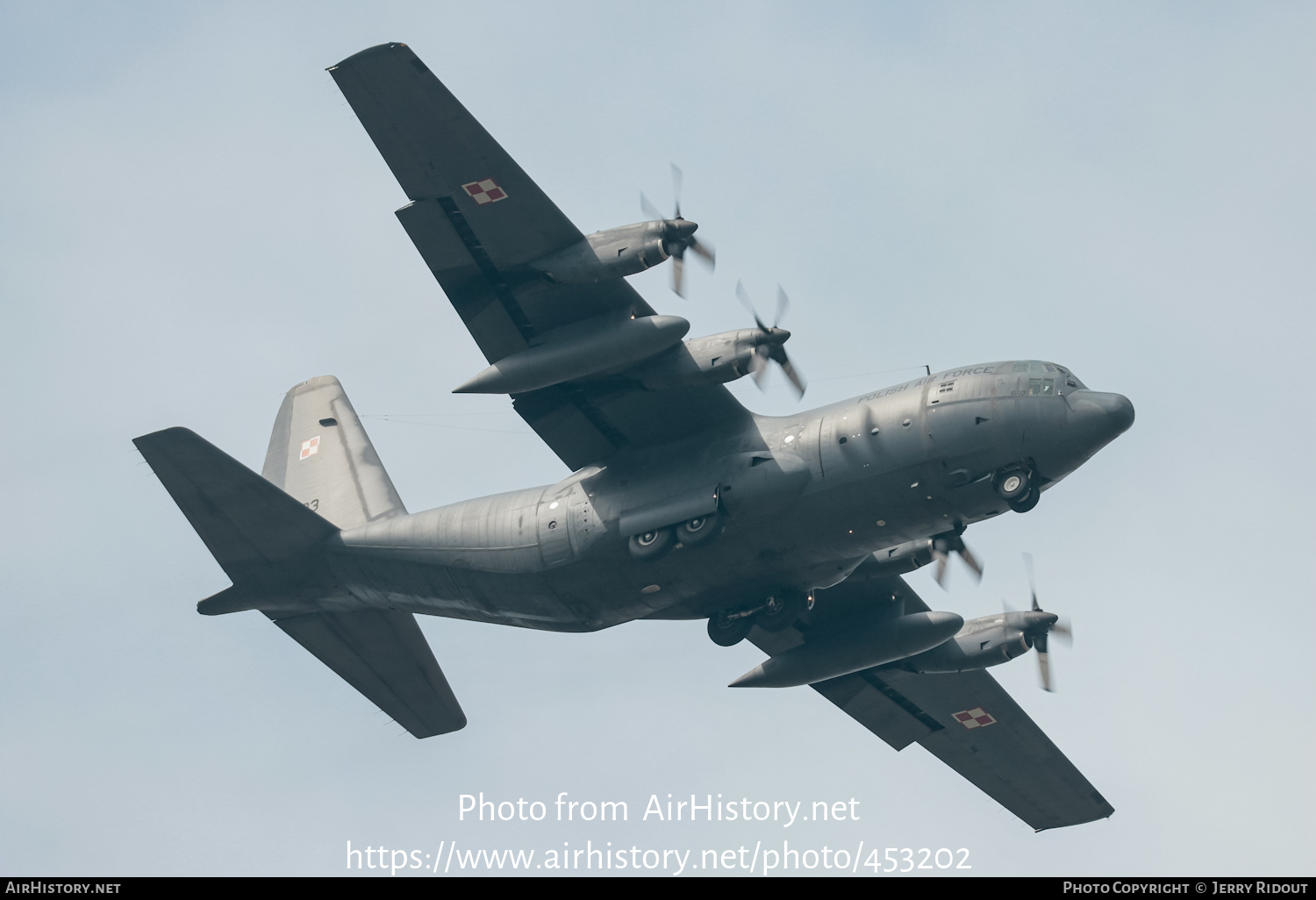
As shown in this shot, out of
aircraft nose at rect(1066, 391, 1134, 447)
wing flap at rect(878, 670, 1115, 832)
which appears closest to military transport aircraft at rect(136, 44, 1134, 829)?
aircraft nose at rect(1066, 391, 1134, 447)

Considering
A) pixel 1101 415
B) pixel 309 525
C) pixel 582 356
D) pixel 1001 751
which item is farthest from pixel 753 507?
pixel 1001 751

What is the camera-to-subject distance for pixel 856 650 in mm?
32531

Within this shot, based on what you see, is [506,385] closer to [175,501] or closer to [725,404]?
[725,404]

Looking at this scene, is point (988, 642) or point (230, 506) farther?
point (988, 642)

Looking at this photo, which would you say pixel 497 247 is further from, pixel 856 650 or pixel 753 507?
pixel 856 650

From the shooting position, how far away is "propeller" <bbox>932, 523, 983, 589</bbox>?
100 ft

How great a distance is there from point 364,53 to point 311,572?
10.5 metres

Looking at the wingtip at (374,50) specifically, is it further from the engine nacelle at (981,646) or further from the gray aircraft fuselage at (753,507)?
the engine nacelle at (981,646)

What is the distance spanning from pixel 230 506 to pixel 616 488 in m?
7.55

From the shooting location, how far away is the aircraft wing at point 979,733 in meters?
35.7

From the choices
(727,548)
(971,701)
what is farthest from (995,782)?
(727,548)

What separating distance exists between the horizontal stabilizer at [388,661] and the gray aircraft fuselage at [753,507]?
1.24 meters

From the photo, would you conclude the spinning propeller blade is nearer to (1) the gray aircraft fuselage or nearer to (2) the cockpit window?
(1) the gray aircraft fuselage

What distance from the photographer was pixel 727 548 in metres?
28.6
